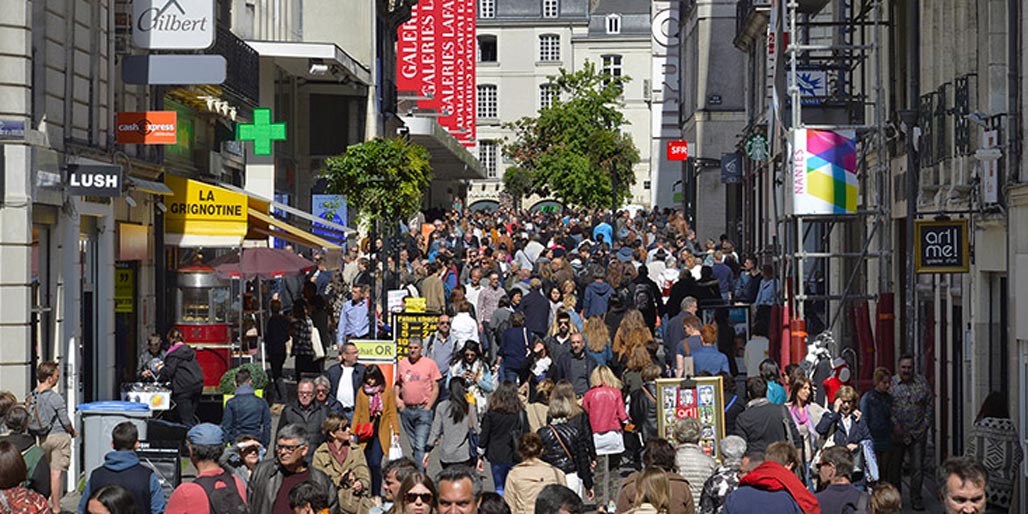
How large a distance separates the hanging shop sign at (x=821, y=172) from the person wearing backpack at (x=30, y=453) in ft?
33.8

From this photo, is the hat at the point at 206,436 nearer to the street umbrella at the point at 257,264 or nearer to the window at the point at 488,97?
the street umbrella at the point at 257,264

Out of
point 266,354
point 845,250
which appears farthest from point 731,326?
point 266,354

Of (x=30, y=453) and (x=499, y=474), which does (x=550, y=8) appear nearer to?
(x=499, y=474)

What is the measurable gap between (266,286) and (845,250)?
10387 millimetres

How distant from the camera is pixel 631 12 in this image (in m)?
113

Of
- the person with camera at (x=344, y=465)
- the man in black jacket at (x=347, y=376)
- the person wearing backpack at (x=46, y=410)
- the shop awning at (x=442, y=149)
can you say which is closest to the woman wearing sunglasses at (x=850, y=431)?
the person with camera at (x=344, y=465)

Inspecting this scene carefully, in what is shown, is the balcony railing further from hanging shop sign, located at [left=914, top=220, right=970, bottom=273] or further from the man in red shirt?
the man in red shirt

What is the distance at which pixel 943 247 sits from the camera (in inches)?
707

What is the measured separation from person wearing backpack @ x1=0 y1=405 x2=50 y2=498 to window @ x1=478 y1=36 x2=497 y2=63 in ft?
329

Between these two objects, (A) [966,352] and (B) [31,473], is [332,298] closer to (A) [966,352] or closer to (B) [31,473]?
(A) [966,352]

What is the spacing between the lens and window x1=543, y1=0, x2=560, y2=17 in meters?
114

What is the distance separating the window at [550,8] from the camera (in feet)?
372

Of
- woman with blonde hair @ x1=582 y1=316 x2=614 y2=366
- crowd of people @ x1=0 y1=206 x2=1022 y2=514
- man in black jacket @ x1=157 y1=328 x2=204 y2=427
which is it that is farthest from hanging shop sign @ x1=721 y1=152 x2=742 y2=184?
man in black jacket @ x1=157 y1=328 x2=204 y2=427

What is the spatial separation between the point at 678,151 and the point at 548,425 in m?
40.7
